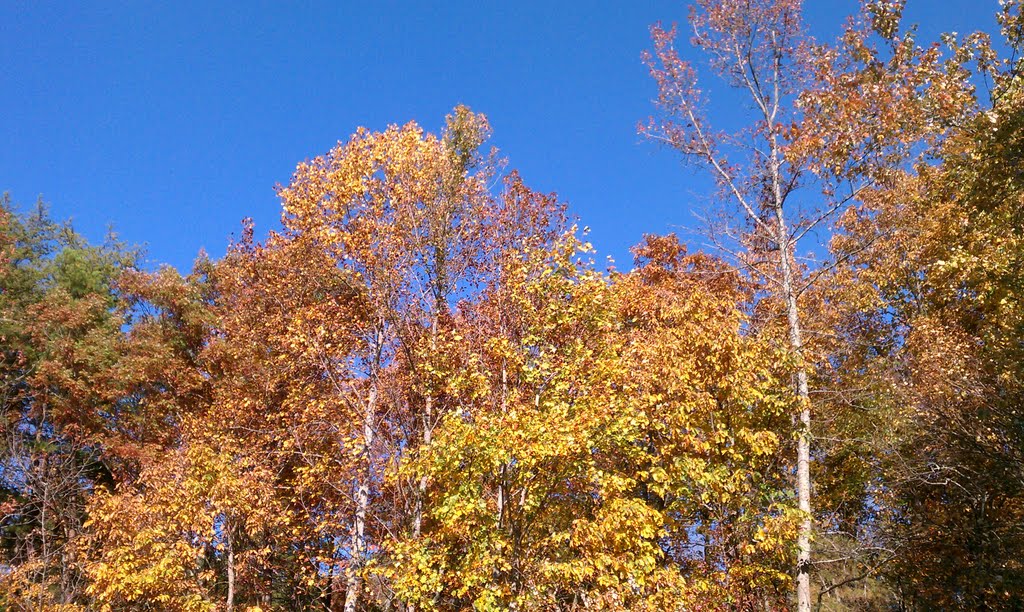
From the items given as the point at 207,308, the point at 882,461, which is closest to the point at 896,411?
the point at 882,461

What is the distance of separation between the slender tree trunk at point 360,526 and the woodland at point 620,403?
0.23ft

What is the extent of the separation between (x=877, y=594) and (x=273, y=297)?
1775cm

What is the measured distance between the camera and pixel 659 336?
36.7 feet

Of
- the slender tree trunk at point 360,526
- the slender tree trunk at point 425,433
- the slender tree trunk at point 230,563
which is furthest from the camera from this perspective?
the slender tree trunk at point 230,563

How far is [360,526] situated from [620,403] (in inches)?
240

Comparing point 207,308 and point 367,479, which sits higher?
point 207,308

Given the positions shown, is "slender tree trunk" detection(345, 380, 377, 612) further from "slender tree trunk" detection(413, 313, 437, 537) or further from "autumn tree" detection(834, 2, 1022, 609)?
"autumn tree" detection(834, 2, 1022, 609)

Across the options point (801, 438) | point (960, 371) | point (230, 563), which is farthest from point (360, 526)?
point (960, 371)

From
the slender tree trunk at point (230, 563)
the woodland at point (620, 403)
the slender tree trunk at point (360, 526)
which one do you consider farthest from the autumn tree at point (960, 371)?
the slender tree trunk at point (230, 563)

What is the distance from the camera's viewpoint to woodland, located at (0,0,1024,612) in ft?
27.3

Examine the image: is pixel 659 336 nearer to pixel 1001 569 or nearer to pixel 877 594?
pixel 1001 569

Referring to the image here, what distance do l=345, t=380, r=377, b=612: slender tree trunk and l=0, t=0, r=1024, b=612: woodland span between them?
0.07 meters

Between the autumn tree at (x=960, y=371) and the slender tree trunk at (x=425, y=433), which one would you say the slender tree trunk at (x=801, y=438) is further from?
the slender tree trunk at (x=425, y=433)

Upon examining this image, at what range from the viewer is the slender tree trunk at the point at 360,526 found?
10.6 m
